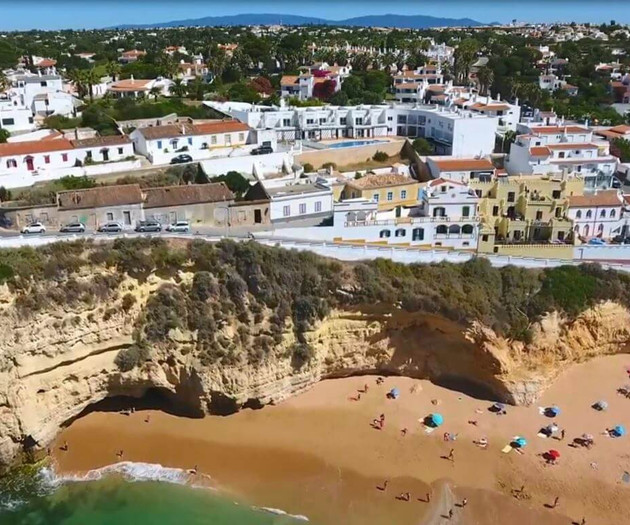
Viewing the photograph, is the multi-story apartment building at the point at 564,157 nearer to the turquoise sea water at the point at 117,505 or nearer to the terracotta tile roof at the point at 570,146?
the terracotta tile roof at the point at 570,146

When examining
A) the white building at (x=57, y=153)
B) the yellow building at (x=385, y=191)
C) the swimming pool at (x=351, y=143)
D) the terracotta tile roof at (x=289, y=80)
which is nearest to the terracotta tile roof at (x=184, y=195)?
the yellow building at (x=385, y=191)

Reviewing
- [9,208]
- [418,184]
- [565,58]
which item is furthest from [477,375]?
[565,58]

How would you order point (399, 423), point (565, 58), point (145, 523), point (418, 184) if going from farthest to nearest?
point (565, 58)
point (418, 184)
point (399, 423)
point (145, 523)

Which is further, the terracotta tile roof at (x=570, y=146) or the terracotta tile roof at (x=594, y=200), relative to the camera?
the terracotta tile roof at (x=570, y=146)

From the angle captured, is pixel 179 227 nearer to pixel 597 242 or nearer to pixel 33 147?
pixel 33 147

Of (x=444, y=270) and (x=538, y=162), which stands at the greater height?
(x=538, y=162)

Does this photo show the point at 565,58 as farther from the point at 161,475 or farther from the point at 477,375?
the point at 161,475
